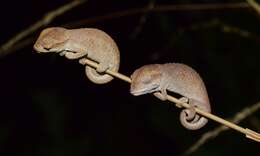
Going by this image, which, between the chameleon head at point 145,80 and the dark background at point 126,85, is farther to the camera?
the dark background at point 126,85

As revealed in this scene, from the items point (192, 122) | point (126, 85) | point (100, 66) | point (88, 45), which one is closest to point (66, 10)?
point (88, 45)

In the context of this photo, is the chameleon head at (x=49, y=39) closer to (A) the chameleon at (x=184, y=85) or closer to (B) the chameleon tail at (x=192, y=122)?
(A) the chameleon at (x=184, y=85)

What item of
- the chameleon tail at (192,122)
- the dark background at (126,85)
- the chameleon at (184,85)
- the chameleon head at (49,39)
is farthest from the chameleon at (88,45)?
the dark background at (126,85)

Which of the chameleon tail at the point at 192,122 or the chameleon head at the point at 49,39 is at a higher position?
the chameleon head at the point at 49,39

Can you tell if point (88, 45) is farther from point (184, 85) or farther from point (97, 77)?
point (184, 85)

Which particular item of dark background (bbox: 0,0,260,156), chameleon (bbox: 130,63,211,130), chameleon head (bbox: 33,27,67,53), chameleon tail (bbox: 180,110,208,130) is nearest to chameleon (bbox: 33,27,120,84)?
chameleon head (bbox: 33,27,67,53)

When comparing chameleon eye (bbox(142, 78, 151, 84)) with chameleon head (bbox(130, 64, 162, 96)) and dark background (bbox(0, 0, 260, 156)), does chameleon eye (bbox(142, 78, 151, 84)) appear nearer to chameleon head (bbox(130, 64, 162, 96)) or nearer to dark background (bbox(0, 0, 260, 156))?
chameleon head (bbox(130, 64, 162, 96))
